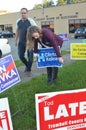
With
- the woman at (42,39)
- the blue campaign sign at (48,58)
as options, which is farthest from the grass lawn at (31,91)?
the woman at (42,39)

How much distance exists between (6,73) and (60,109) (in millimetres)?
1369

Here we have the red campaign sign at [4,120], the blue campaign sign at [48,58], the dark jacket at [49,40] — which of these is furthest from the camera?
the blue campaign sign at [48,58]

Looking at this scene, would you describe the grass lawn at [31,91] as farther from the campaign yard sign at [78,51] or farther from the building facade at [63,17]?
the building facade at [63,17]

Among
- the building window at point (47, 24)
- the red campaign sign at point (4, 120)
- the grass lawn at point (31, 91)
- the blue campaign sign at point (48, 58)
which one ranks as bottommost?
the building window at point (47, 24)

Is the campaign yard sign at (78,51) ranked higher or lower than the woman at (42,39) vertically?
lower

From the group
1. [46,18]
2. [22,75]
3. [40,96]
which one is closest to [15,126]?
[40,96]

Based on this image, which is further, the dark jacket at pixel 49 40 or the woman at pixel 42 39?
the dark jacket at pixel 49 40

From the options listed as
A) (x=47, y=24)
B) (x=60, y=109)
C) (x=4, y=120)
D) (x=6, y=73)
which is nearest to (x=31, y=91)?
(x=6, y=73)

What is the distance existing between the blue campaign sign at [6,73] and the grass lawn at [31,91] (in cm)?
68

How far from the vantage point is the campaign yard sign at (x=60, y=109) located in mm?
3756

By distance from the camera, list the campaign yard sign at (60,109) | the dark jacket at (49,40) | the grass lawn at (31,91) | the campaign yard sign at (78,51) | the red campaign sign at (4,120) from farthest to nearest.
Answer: the campaign yard sign at (78,51)
the dark jacket at (49,40)
the grass lawn at (31,91)
the red campaign sign at (4,120)
the campaign yard sign at (60,109)

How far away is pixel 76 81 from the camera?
723 centimetres

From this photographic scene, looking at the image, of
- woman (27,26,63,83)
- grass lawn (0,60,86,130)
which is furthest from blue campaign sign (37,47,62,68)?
grass lawn (0,60,86,130)

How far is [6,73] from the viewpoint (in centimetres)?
484
